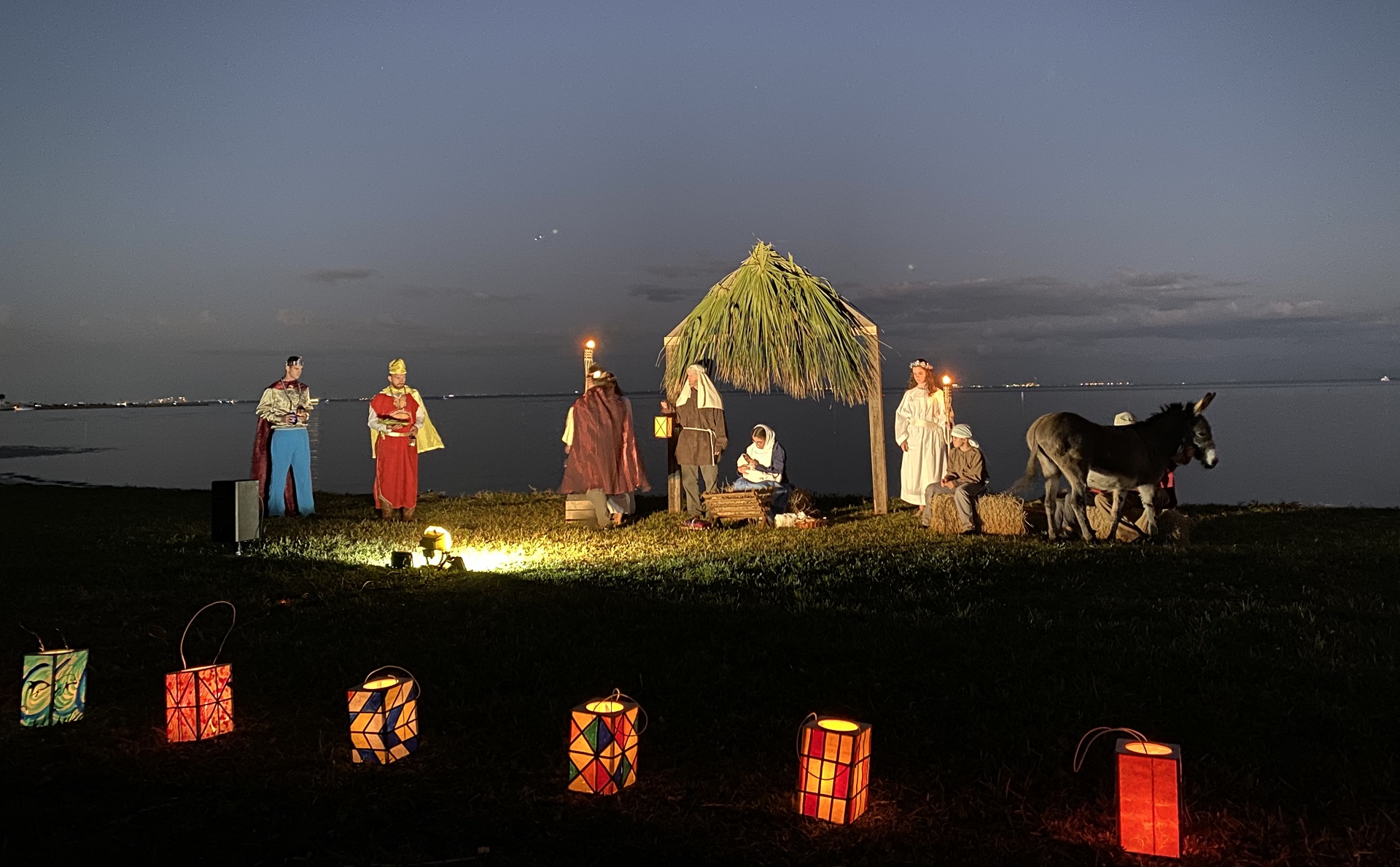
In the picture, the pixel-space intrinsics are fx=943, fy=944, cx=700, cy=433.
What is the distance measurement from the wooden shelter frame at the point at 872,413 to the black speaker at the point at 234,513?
19.1 feet

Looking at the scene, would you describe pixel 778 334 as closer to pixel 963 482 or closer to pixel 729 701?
pixel 963 482

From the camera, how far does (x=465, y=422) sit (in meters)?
77.6

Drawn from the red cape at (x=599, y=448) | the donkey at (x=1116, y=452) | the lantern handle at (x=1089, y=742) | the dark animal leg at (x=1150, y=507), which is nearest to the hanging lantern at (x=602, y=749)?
the lantern handle at (x=1089, y=742)

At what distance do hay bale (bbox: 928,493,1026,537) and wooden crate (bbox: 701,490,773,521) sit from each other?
7.03 ft

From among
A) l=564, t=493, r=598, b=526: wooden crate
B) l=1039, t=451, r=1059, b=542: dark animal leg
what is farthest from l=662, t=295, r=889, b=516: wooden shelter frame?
l=1039, t=451, r=1059, b=542: dark animal leg

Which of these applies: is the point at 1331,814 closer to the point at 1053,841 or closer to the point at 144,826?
the point at 1053,841

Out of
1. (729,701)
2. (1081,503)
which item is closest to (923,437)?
(1081,503)

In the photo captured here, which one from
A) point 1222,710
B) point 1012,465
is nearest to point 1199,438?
point 1222,710

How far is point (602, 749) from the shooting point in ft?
12.7

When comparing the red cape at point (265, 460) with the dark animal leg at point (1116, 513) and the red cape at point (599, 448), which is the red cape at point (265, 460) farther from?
the dark animal leg at point (1116, 513)

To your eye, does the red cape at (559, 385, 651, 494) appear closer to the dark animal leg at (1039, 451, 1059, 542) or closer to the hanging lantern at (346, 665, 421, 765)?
the dark animal leg at (1039, 451, 1059, 542)

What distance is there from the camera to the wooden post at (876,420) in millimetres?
13609

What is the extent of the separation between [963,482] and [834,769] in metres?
8.23

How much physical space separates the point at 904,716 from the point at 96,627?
5596 mm
